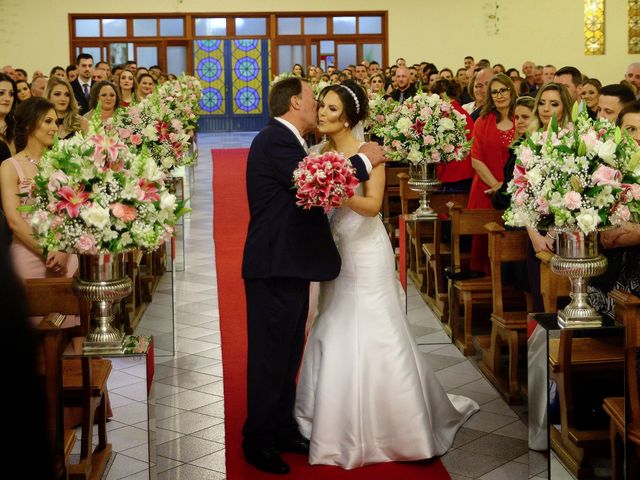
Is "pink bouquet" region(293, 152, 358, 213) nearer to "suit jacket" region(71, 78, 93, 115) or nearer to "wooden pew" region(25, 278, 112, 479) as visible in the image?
"wooden pew" region(25, 278, 112, 479)

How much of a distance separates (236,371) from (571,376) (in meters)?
2.73

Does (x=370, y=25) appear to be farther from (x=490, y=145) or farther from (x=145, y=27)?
(x=490, y=145)

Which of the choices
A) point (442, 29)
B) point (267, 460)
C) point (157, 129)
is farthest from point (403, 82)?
point (442, 29)

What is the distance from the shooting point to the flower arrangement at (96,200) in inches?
148

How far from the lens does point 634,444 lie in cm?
386

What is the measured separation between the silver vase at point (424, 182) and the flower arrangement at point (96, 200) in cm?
388

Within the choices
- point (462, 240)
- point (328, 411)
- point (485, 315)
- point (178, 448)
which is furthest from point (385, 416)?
point (462, 240)

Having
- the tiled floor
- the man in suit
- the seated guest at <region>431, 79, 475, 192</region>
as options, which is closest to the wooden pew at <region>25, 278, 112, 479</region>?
the tiled floor

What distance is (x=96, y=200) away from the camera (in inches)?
148

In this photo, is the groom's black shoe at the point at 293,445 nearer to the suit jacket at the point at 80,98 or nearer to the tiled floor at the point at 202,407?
the tiled floor at the point at 202,407

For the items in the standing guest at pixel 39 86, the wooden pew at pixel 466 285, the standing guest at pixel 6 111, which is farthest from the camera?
the standing guest at pixel 39 86

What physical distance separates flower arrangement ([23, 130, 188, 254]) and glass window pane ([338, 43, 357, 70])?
900 inches

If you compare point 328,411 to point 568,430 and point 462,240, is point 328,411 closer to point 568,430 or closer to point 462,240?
point 568,430

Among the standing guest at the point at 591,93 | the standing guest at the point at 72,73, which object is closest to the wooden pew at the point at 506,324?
the standing guest at the point at 591,93
